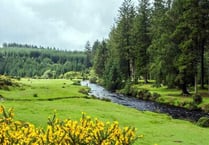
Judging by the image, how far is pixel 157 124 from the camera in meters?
27.5

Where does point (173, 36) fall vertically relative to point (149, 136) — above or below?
above

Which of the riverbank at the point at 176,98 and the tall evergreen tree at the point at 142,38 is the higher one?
the tall evergreen tree at the point at 142,38

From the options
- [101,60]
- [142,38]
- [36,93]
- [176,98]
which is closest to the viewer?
[36,93]

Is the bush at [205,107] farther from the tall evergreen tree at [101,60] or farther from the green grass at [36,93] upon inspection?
the tall evergreen tree at [101,60]


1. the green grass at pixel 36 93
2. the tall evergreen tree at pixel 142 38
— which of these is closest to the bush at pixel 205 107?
the green grass at pixel 36 93

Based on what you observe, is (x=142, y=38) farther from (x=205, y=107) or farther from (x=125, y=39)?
(x=205, y=107)

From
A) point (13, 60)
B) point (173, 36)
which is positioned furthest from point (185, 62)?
point (13, 60)

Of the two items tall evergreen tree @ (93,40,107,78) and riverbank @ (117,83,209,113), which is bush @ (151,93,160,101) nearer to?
riverbank @ (117,83,209,113)

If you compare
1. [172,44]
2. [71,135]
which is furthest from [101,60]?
[71,135]

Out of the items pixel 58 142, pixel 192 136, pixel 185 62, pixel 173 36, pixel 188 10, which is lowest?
pixel 192 136

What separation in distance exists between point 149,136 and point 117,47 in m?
70.2

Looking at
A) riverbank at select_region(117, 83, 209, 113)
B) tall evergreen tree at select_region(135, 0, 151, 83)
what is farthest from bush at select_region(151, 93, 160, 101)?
tall evergreen tree at select_region(135, 0, 151, 83)

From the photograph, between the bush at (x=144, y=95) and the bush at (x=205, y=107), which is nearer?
the bush at (x=205, y=107)

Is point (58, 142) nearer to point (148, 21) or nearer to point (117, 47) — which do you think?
point (148, 21)
